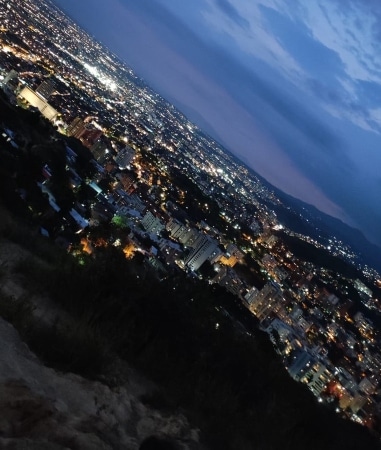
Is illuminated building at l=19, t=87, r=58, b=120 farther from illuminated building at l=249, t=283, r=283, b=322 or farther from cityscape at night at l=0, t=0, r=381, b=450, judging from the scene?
illuminated building at l=249, t=283, r=283, b=322

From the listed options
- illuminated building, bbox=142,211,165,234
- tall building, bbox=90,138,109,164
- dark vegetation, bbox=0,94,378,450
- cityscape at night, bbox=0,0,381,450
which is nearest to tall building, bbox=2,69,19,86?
cityscape at night, bbox=0,0,381,450

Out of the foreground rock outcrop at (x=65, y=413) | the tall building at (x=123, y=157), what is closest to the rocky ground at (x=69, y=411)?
the foreground rock outcrop at (x=65, y=413)

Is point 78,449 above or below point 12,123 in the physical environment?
above

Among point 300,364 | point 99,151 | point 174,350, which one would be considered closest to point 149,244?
point 300,364

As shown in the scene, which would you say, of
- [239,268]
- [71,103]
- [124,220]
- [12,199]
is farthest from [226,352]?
[71,103]

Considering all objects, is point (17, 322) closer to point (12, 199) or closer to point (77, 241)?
point (12, 199)

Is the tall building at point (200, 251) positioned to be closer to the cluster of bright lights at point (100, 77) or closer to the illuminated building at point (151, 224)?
the illuminated building at point (151, 224)
